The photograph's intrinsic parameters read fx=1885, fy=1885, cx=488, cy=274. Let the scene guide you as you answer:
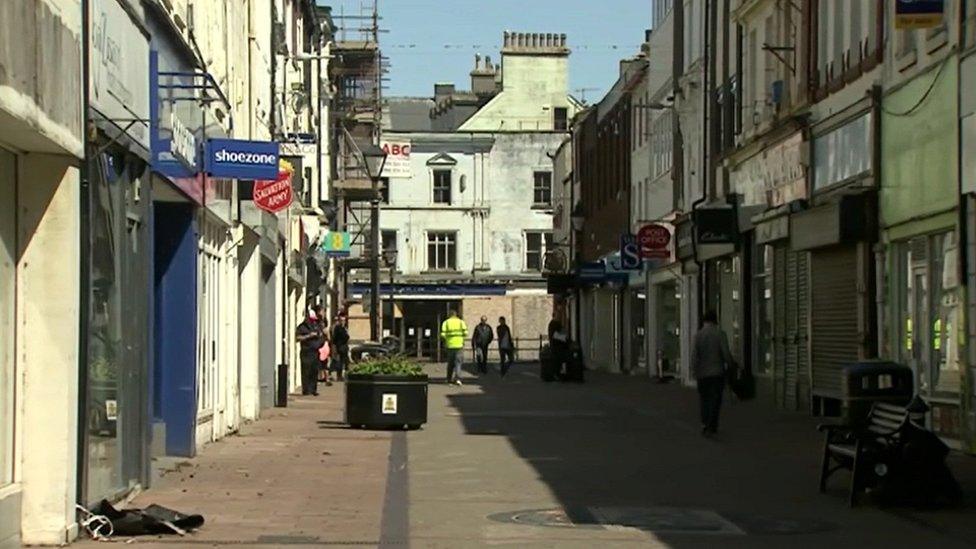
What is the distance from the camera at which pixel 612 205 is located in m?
59.0

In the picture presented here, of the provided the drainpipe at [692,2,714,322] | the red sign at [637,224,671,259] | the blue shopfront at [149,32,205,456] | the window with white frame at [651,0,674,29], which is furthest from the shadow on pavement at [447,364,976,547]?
the window with white frame at [651,0,674,29]

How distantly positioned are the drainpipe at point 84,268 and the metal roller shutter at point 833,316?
16.0 meters

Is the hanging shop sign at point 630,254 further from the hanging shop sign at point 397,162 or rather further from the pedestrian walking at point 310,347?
the hanging shop sign at point 397,162

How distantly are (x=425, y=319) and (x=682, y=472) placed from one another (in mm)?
67331

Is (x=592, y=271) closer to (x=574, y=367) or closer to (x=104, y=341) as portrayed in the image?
(x=574, y=367)

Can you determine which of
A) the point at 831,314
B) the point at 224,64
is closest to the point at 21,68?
the point at 224,64

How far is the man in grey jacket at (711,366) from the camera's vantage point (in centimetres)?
2458

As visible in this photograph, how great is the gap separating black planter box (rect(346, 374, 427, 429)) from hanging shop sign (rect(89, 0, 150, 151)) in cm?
1054

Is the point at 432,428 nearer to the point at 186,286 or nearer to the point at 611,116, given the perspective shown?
the point at 186,286

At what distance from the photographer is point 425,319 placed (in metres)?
86.4

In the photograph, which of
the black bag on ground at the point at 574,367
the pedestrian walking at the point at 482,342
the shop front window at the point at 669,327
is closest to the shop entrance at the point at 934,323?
the shop front window at the point at 669,327

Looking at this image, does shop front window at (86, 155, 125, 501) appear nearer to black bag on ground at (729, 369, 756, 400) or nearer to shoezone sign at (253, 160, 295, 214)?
shoezone sign at (253, 160, 295, 214)

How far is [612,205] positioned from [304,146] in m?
19.9

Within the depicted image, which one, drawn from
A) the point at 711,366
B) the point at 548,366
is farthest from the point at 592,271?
the point at 711,366
